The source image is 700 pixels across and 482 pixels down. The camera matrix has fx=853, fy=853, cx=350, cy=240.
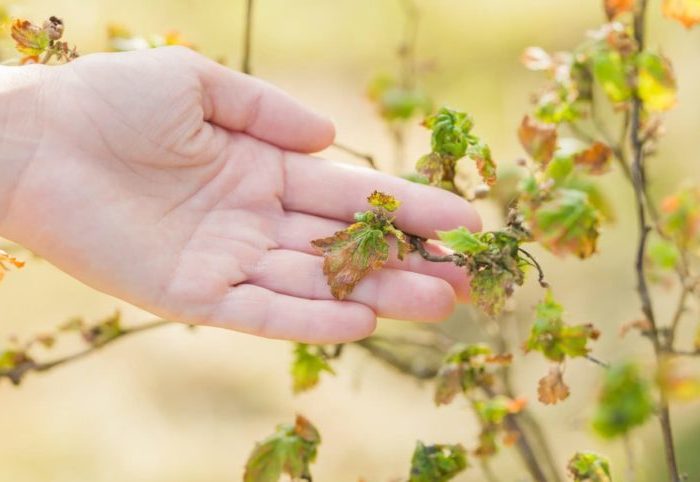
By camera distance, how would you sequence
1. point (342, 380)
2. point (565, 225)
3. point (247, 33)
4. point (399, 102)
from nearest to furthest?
point (565, 225)
point (247, 33)
point (399, 102)
point (342, 380)

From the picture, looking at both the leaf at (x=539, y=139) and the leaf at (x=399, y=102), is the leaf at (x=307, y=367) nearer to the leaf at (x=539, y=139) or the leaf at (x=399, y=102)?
the leaf at (x=539, y=139)

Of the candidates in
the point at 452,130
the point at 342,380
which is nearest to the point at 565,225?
the point at 452,130

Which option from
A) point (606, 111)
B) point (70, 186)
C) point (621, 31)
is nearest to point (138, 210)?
point (70, 186)

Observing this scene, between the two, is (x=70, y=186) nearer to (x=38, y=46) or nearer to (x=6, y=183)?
(x=6, y=183)

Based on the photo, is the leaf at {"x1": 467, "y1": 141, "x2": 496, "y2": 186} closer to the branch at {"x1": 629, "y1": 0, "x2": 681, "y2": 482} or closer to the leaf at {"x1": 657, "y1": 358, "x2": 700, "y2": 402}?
the branch at {"x1": 629, "y1": 0, "x2": 681, "y2": 482}

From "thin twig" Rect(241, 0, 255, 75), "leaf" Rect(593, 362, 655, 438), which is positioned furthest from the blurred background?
"leaf" Rect(593, 362, 655, 438)

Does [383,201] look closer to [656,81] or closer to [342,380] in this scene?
[656,81]

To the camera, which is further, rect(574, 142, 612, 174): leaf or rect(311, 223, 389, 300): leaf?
rect(574, 142, 612, 174): leaf
